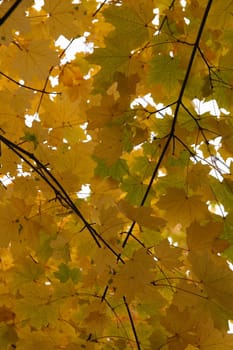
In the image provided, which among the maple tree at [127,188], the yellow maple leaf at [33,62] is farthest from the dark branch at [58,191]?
the yellow maple leaf at [33,62]

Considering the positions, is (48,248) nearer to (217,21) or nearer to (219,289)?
(219,289)

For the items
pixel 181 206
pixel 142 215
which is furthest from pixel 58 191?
pixel 181 206

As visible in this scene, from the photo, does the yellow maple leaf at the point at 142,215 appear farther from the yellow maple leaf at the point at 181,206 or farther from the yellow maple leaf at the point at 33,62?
the yellow maple leaf at the point at 33,62

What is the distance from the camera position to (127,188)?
6.12 ft

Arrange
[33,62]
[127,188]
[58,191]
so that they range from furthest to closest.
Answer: [127,188]
[33,62]
[58,191]

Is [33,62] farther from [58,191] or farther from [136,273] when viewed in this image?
[136,273]

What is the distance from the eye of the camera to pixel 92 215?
1756 millimetres

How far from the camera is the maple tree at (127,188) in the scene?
1419 mm

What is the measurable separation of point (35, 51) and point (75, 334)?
1.22 metres

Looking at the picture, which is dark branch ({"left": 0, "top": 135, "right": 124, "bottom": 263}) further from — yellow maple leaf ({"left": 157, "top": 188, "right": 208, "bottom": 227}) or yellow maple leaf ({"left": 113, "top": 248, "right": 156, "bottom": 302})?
yellow maple leaf ({"left": 157, "top": 188, "right": 208, "bottom": 227})

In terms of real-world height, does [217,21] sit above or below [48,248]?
→ above

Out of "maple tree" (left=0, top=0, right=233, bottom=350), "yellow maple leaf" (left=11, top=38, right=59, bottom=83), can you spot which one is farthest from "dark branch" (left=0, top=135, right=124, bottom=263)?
"yellow maple leaf" (left=11, top=38, right=59, bottom=83)

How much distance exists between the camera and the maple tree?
1.42 m

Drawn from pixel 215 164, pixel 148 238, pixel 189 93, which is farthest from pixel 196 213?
pixel 189 93
